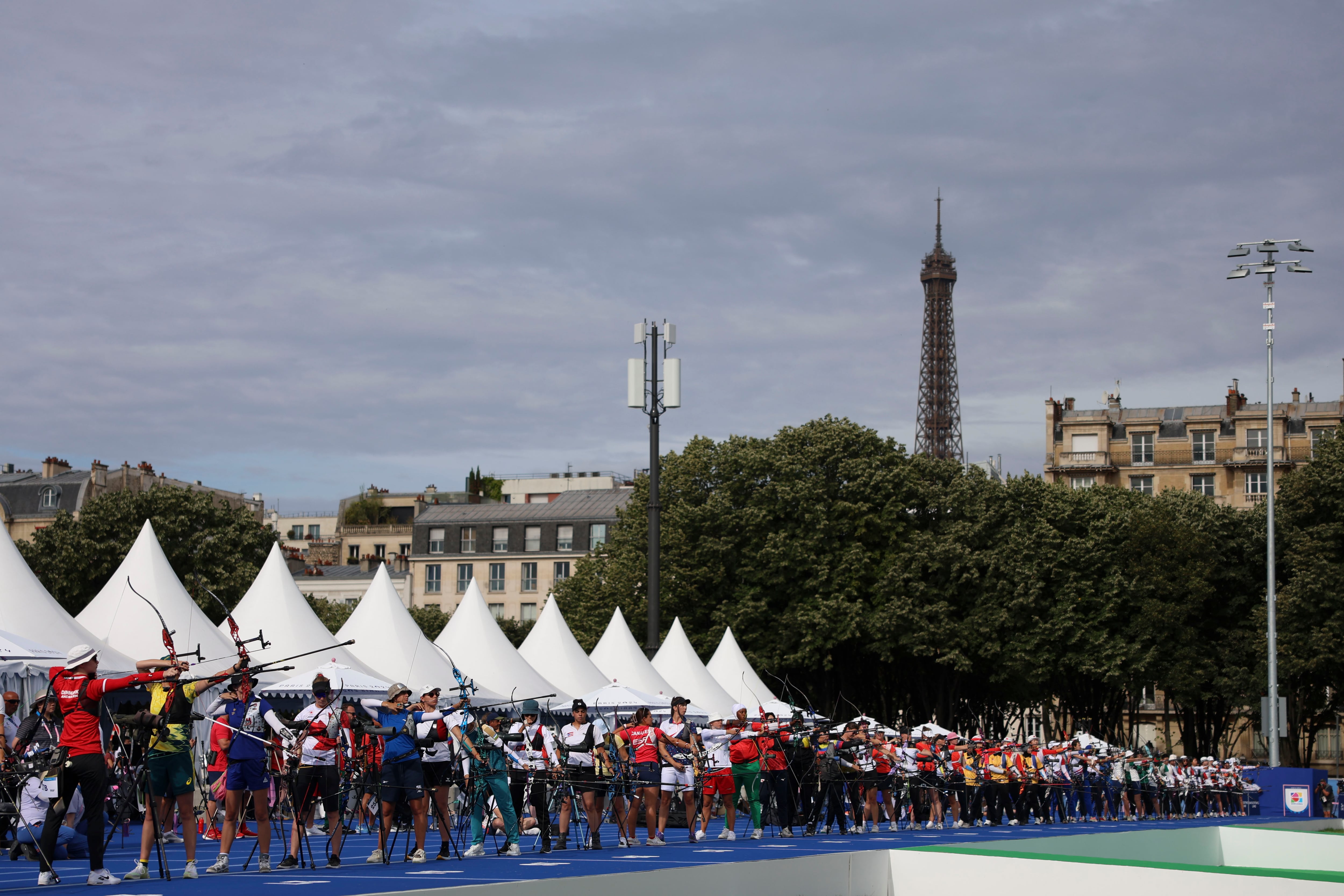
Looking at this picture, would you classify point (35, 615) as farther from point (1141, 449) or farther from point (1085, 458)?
point (1141, 449)

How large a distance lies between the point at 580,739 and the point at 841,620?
97.6ft

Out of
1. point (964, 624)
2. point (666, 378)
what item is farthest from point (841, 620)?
point (666, 378)

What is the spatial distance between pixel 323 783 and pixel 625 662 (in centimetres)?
2036

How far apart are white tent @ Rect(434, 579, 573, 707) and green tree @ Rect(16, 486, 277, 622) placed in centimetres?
1727

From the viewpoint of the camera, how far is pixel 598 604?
169ft

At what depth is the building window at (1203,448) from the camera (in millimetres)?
91188

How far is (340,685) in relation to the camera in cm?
2484

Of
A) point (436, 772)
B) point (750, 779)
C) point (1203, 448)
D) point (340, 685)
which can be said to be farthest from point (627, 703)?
→ point (1203, 448)

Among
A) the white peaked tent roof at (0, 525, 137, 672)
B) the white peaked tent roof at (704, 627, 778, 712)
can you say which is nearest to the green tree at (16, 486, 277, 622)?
the white peaked tent roof at (704, 627, 778, 712)

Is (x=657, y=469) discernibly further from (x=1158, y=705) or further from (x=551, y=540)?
(x=551, y=540)

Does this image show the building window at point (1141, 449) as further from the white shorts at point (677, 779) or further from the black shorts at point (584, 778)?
the black shorts at point (584, 778)

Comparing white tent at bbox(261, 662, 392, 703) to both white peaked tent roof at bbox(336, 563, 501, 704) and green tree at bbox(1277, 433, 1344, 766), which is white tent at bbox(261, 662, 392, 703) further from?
green tree at bbox(1277, 433, 1344, 766)

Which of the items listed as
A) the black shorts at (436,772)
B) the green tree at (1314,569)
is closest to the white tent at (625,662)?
the black shorts at (436,772)

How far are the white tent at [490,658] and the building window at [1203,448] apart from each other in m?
66.7
